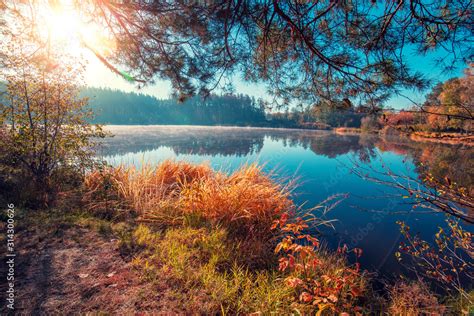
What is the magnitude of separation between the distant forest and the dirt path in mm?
64308

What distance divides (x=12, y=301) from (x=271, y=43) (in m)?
3.68

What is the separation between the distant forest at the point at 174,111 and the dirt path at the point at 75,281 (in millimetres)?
64308

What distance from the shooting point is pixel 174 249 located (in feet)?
7.20

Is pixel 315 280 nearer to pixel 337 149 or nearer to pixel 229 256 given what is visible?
pixel 229 256

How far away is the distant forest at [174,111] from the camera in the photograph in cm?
6788

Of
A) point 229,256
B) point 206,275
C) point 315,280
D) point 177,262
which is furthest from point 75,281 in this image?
point 315,280

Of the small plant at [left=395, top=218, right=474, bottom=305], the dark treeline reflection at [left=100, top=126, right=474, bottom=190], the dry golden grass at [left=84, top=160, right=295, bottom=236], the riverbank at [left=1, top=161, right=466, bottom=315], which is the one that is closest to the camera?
the riverbank at [left=1, top=161, right=466, bottom=315]

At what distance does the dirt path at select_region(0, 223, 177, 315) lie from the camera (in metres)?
1.35

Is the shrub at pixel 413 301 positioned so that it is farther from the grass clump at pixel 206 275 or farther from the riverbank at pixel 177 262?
the grass clump at pixel 206 275

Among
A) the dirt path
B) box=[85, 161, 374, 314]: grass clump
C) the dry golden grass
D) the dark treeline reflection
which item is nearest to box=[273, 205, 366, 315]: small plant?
box=[85, 161, 374, 314]: grass clump

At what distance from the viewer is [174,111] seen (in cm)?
7844

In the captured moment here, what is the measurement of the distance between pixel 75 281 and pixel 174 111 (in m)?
83.3

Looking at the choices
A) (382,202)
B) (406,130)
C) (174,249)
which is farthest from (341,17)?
(382,202)

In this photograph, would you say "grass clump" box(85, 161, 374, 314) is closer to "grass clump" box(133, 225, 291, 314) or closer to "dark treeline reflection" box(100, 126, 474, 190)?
"grass clump" box(133, 225, 291, 314)
